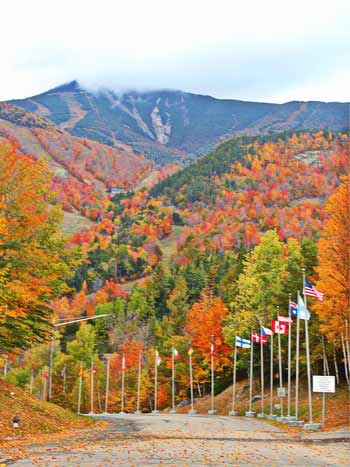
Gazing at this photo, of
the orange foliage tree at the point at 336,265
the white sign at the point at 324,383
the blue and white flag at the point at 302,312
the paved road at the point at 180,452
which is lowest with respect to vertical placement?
the paved road at the point at 180,452

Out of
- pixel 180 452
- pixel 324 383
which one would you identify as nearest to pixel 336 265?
pixel 324 383

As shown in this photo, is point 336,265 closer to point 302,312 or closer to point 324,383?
point 302,312

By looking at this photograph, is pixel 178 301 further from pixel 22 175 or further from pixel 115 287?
pixel 22 175

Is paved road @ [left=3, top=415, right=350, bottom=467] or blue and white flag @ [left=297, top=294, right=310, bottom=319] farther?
blue and white flag @ [left=297, top=294, right=310, bottom=319]

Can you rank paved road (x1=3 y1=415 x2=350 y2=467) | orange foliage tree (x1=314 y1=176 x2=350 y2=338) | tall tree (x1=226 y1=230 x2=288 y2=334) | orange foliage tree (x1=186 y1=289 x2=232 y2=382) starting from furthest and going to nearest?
orange foliage tree (x1=186 y1=289 x2=232 y2=382), tall tree (x1=226 y1=230 x2=288 y2=334), orange foliage tree (x1=314 y1=176 x2=350 y2=338), paved road (x1=3 y1=415 x2=350 y2=467)

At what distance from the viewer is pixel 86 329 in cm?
12225

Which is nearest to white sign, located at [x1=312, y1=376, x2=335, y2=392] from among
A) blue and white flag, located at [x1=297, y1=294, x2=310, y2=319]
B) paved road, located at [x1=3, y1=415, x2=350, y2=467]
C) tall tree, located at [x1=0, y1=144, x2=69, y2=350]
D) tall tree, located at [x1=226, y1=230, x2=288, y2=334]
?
paved road, located at [x1=3, y1=415, x2=350, y2=467]

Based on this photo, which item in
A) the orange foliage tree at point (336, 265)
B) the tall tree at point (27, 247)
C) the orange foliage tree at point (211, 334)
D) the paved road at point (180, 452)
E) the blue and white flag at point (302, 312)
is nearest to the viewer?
the paved road at point (180, 452)

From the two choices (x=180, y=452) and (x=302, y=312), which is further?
(x=302, y=312)

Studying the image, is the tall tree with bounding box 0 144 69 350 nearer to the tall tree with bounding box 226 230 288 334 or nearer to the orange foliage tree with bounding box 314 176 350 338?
the orange foliage tree with bounding box 314 176 350 338

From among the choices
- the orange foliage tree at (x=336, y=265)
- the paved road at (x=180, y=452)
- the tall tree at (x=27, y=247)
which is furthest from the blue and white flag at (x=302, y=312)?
the tall tree at (x=27, y=247)

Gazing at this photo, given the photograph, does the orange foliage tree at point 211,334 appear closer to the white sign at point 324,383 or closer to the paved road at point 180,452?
the white sign at point 324,383

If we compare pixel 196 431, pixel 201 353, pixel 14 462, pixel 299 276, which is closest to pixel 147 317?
pixel 201 353

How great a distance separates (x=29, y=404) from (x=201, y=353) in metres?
41.8
